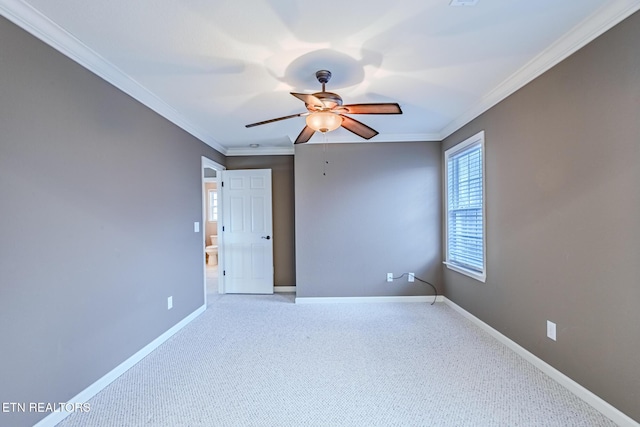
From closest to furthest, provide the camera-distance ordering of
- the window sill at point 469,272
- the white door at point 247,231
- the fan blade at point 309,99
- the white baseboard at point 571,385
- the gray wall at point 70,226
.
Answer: the gray wall at point 70,226
the white baseboard at point 571,385
the fan blade at point 309,99
the window sill at point 469,272
the white door at point 247,231

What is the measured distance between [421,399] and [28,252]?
2580mm

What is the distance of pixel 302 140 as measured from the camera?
3064mm

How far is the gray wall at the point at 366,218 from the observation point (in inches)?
164

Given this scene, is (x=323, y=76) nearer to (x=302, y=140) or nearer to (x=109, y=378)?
(x=302, y=140)

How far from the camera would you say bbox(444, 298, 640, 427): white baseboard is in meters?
1.68

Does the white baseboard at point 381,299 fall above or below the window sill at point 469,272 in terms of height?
below

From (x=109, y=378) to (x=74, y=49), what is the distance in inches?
92.5

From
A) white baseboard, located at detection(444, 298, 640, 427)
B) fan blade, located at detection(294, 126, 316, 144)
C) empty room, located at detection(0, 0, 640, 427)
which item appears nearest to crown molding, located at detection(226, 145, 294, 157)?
empty room, located at detection(0, 0, 640, 427)

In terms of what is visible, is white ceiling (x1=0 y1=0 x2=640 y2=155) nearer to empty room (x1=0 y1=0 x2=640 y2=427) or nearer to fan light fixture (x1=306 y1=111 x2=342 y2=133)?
empty room (x1=0 y1=0 x2=640 y2=427)

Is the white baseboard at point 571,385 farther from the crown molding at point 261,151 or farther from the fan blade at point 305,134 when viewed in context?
the crown molding at point 261,151

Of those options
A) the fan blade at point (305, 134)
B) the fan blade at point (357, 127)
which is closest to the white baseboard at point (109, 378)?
the fan blade at point (305, 134)

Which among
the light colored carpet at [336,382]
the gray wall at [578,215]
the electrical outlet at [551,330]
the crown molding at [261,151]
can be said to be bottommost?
the light colored carpet at [336,382]

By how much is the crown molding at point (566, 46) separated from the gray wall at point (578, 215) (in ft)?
0.16

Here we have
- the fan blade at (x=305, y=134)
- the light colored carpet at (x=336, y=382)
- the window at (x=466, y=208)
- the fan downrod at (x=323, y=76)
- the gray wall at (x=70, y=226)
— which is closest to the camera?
the gray wall at (x=70, y=226)
